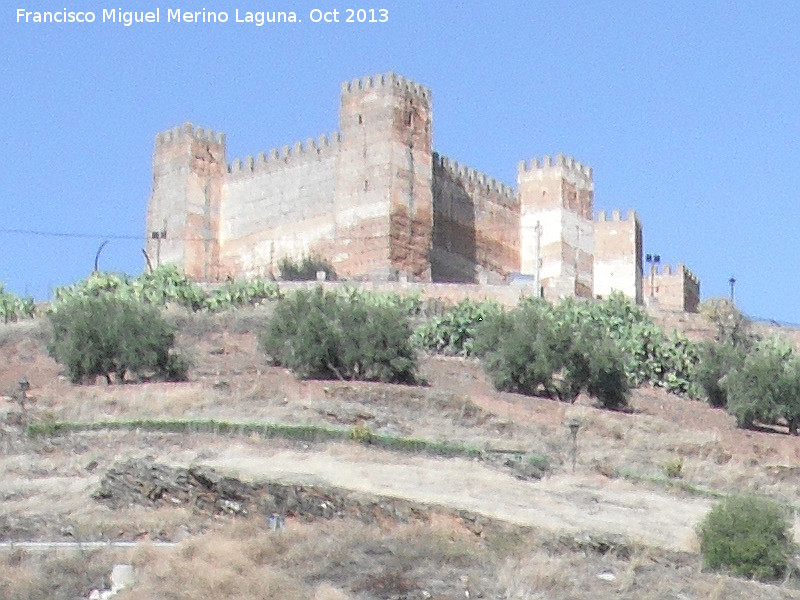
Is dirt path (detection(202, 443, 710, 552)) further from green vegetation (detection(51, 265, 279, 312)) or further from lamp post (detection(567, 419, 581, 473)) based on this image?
green vegetation (detection(51, 265, 279, 312))

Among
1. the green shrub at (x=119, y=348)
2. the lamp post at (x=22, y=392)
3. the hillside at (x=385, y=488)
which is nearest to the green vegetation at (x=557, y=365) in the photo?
the hillside at (x=385, y=488)

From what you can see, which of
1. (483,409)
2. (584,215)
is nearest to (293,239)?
(584,215)

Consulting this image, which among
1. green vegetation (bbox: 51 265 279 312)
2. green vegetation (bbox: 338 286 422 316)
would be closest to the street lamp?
green vegetation (bbox: 338 286 422 316)

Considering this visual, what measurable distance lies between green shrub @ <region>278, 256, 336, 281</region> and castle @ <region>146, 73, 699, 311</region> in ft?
1.46

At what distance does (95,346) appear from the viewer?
1457 inches

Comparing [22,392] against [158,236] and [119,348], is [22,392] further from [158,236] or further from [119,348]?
[158,236]

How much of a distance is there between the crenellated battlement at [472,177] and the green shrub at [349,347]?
23668 millimetres

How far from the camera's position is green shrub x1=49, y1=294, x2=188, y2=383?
3681cm

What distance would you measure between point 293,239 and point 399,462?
3384cm

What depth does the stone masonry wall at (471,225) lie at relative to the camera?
Answer: 61688 millimetres

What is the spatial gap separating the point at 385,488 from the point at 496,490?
2.24 m

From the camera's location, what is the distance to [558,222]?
64500mm

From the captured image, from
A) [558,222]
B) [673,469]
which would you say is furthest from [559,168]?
[673,469]

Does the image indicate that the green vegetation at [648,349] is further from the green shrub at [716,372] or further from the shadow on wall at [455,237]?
the shadow on wall at [455,237]
